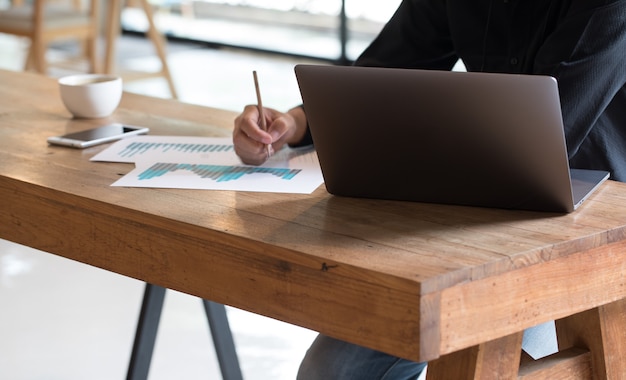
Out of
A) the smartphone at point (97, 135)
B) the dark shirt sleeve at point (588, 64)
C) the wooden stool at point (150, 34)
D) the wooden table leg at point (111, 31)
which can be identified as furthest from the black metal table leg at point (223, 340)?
the wooden table leg at point (111, 31)

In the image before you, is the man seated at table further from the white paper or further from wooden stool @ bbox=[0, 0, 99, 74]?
wooden stool @ bbox=[0, 0, 99, 74]

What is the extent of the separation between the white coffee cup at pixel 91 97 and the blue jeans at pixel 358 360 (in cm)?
67

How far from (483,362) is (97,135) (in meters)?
0.82

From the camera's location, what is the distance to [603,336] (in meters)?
1.27

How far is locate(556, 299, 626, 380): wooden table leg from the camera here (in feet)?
4.17

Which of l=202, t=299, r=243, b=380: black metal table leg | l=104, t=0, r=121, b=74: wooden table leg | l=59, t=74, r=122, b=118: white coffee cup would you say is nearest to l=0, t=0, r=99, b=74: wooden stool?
l=104, t=0, r=121, b=74: wooden table leg

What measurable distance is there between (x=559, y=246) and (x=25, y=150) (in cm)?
91

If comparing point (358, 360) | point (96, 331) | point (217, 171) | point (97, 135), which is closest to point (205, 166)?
point (217, 171)

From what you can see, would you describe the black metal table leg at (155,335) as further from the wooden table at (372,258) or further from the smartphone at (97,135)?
the wooden table at (372,258)

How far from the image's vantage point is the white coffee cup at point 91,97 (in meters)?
1.78

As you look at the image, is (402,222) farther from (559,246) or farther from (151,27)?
(151,27)

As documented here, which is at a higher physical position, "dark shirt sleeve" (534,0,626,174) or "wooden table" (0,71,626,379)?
"dark shirt sleeve" (534,0,626,174)

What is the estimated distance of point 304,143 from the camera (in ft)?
5.23

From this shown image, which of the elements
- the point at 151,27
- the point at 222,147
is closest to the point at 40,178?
the point at 222,147
